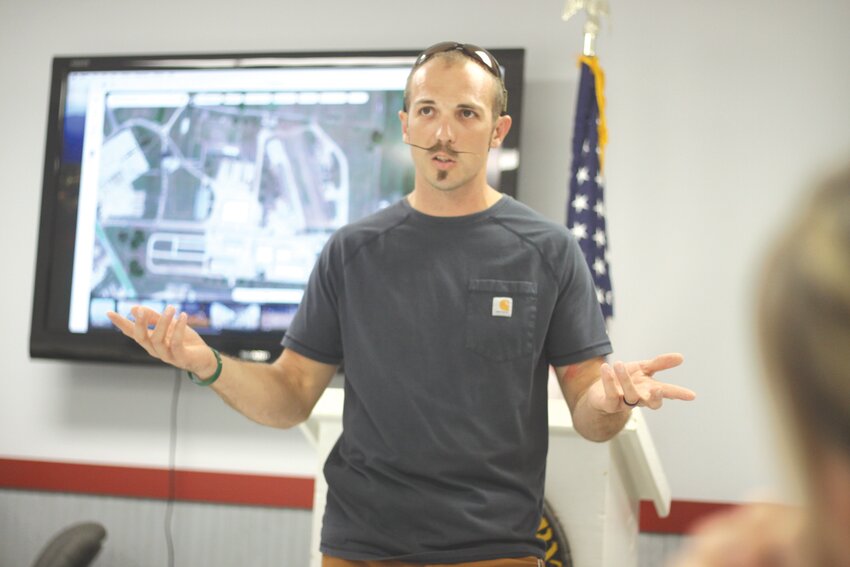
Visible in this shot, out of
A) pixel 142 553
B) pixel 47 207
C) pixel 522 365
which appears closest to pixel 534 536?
pixel 522 365

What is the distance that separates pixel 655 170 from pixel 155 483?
2358 mm

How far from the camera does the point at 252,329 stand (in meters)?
3.72

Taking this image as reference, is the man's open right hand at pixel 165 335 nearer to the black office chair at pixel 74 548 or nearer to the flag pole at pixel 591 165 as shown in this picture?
the black office chair at pixel 74 548

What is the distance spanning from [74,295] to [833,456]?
3.82m

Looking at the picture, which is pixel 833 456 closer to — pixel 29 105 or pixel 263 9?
pixel 263 9

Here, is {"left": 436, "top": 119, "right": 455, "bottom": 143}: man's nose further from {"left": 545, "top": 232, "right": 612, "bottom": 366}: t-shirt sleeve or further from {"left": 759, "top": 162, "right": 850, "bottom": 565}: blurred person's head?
{"left": 759, "top": 162, "right": 850, "bottom": 565}: blurred person's head

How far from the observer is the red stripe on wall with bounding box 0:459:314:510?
380 centimetres

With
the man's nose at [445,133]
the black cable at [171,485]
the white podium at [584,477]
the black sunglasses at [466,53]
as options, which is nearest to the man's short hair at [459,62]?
the black sunglasses at [466,53]

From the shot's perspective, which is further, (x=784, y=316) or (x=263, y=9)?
(x=263, y=9)

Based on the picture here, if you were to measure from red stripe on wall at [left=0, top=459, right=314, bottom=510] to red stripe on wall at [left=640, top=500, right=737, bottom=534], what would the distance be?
1.29 m

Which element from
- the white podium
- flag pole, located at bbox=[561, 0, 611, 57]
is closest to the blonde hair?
the white podium

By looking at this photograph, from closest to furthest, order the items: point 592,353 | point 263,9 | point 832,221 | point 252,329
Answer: point 832,221 → point 592,353 → point 252,329 → point 263,9

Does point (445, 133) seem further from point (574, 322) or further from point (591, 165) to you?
point (591, 165)

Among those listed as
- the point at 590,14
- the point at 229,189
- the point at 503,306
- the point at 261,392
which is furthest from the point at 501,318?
the point at 229,189
